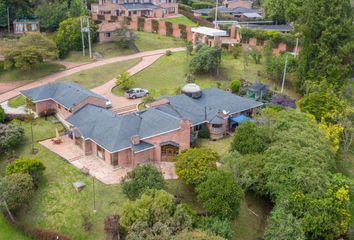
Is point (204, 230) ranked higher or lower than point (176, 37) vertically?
lower

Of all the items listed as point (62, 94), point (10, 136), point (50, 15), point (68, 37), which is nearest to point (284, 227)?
point (10, 136)

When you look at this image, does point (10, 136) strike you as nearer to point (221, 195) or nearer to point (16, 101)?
point (16, 101)

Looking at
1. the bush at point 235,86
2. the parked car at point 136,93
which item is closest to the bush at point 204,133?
the bush at point 235,86

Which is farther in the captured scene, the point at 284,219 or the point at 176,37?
the point at 176,37

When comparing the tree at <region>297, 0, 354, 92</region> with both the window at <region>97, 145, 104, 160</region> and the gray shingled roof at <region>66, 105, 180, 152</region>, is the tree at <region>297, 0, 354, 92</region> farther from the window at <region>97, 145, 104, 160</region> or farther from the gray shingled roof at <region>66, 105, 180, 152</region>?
the window at <region>97, 145, 104, 160</region>

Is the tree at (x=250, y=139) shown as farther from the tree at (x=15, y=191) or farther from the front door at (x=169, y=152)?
the tree at (x=15, y=191)

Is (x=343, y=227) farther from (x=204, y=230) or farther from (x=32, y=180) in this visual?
(x=32, y=180)

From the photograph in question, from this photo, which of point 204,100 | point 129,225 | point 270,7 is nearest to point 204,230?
point 129,225
